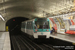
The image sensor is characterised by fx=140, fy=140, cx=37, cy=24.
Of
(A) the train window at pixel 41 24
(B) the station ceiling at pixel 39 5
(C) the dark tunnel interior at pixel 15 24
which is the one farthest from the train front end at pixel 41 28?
(C) the dark tunnel interior at pixel 15 24

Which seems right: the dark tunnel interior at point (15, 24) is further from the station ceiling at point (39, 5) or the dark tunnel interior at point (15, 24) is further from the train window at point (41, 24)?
the train window at point (41, 24)

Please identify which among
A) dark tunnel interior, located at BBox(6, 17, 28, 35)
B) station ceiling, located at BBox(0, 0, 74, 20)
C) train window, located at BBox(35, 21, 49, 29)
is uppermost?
station ceiling, located at BBox(0, 0, 74, 20)

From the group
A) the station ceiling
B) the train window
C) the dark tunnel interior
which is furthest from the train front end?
the dark tunnel interior

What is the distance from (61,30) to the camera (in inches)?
1072

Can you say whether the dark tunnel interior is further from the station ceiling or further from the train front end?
the train front end

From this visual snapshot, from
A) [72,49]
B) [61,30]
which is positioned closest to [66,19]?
[61,30]

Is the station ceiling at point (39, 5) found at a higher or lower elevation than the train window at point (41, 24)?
higher

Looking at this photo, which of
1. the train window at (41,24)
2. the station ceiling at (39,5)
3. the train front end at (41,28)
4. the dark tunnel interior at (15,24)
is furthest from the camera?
the dark tunnel interior at (15,24)

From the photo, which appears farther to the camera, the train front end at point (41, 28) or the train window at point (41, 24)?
the train window at point (41, 24)

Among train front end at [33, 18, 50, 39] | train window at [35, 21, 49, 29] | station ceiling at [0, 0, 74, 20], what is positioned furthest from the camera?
station ceiling at [0, 0, 74, 20]

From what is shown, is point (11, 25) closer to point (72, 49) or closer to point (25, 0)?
point (25, 0)

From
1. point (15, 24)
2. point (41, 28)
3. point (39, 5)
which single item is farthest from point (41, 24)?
point (15, 24)

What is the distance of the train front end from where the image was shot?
15.6m

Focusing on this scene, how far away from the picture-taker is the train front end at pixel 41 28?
1556 cm
